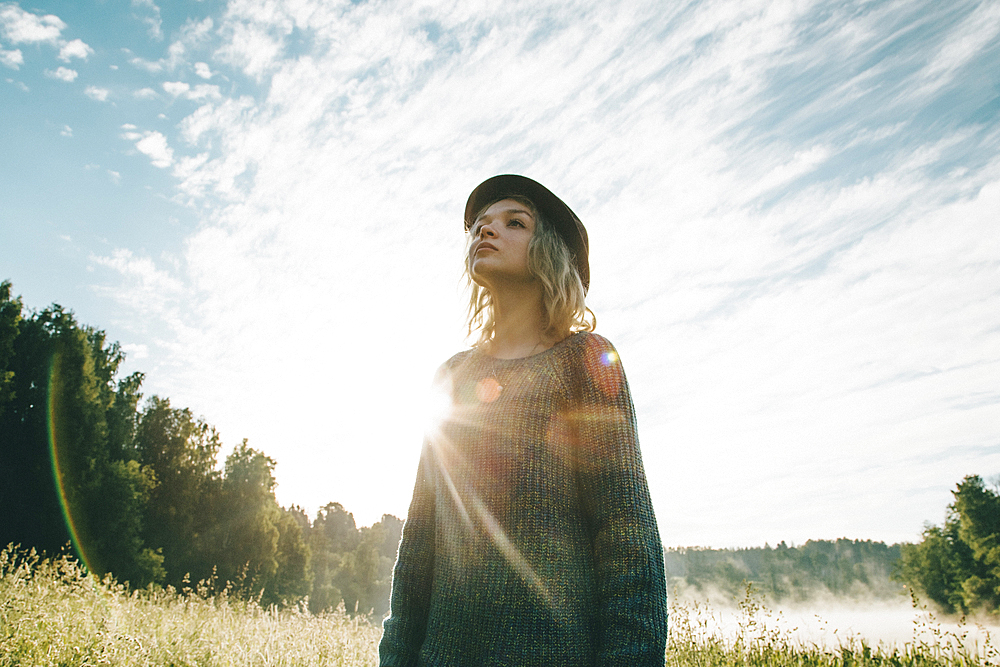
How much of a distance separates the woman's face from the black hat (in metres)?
0.13

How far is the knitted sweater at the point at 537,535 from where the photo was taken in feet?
3.98

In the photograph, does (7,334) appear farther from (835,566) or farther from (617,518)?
(835,566)

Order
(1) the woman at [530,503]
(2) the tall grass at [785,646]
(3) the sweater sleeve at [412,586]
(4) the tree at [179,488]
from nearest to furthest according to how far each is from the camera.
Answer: (1) the woman at [530,503]
(3) the sweater sleeve at [412,586]
(2) the tall grass at [785,646]
(4) the tree at [179,488]

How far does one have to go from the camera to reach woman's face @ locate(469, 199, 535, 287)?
1841mm

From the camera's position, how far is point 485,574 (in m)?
1.38

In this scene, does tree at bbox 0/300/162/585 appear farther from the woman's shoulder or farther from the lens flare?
the woman's shoulder

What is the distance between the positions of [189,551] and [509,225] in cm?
2729

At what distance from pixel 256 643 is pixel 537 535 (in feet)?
18.4

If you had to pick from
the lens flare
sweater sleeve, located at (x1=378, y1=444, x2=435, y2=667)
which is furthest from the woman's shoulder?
the lens flare

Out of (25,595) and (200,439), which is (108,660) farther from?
(200,439)

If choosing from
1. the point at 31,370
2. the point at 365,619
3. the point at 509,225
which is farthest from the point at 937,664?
the point at 31,370

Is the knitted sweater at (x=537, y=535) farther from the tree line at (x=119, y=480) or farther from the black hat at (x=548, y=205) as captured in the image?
the tree line at (x=119, y=480)

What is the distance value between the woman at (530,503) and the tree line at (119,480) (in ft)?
45.1

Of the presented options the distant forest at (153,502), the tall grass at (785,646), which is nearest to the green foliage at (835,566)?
the distant forest at (153,502)
